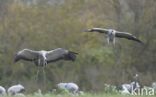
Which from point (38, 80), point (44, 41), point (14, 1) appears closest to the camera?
point (38, 80)

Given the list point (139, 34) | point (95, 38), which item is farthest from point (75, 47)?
point (139, 34)

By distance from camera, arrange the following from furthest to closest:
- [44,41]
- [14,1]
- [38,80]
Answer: [14,1] < [44,41] < [38,80]

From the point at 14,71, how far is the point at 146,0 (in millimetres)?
7573

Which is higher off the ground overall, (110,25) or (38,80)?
(110,25)

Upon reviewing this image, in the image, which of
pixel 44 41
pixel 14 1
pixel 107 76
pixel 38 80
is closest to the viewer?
pixel 38 80

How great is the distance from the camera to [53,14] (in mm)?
31234

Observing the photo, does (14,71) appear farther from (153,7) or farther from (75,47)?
(153,7)

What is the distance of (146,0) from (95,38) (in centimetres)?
328

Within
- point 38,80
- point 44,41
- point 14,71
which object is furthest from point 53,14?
point 38,80

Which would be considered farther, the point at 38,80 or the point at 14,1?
the point at 14,1

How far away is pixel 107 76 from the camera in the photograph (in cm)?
2781

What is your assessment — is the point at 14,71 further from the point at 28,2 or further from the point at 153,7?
the point at 153,7

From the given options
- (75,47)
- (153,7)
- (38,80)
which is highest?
(153,7)

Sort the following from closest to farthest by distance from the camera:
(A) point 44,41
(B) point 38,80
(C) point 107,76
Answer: (B) point 38,80 → (C) point 107,76 → (A) point 44,41
